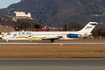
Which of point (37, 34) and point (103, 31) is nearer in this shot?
point (37, 34)

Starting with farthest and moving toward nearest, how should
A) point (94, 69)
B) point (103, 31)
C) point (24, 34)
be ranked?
point (103, 31) < point (24, 34) < point (94, 69)

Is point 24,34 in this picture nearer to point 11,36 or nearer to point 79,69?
point 11,36

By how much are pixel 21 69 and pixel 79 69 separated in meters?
4.05

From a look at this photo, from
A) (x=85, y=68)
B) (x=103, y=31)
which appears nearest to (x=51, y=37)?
(x=85, y=68)

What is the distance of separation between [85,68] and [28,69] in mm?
4045

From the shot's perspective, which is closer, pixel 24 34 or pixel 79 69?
pixel 79 69

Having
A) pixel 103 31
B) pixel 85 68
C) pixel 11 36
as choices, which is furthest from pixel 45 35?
pixel 103 31

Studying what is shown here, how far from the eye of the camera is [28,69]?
14.3 meters

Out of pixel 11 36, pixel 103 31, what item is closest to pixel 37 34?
pixel 11 36

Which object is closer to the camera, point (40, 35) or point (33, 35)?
point (33, 35)

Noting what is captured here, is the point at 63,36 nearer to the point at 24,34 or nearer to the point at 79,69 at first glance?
the point at 24,34

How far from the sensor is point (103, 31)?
420 feet

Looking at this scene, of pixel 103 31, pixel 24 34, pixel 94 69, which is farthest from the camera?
pixel 103 31

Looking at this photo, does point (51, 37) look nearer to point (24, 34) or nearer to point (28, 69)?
point (24, 34)
